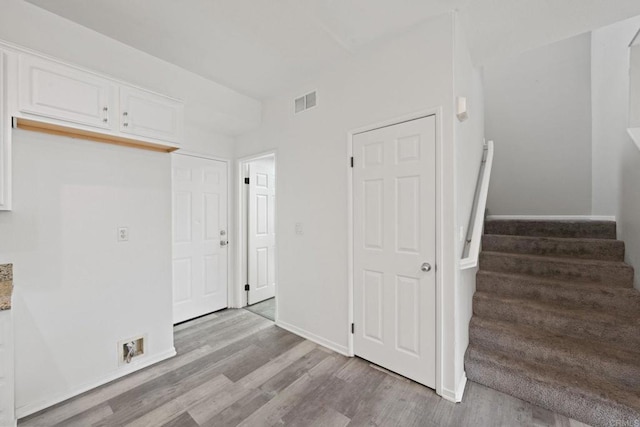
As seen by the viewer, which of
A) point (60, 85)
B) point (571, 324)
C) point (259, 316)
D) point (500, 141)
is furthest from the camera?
point (500, 141)

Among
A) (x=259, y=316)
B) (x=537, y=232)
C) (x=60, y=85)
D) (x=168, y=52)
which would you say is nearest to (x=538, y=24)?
(x=537, y=232)

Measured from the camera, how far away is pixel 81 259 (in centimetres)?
195

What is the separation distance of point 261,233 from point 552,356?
10.8ft

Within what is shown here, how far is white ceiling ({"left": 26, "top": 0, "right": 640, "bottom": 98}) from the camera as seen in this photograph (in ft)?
5.70

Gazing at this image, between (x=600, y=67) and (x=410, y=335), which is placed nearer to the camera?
(x=410, y=335)

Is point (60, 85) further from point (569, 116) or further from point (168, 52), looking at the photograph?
point (569, 116)

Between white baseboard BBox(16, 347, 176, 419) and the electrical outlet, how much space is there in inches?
40.9

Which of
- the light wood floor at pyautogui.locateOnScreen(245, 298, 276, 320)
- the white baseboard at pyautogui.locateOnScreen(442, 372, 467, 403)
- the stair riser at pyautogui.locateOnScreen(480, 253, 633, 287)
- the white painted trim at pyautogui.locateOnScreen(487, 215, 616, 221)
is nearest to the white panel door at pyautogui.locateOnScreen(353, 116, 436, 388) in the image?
the white baseboard at pyautogui.locateOnScreen(442, 372, 467, 403)

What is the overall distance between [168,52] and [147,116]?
0.65 metres

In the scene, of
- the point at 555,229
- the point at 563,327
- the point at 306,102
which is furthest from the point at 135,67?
the point at 555,229

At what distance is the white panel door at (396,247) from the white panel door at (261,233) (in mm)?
1834

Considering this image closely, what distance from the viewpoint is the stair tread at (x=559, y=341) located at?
1.76 meters

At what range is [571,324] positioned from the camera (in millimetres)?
2004

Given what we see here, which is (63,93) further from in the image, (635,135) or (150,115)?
(635,135)
